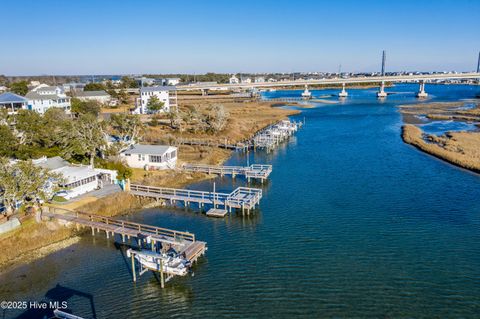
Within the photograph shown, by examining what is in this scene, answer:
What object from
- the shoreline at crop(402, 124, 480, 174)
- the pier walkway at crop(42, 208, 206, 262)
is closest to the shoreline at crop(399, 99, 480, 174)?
the shoreline at crop(402, 124, 480, 174)

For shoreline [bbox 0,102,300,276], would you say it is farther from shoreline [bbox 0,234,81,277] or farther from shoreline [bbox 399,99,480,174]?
shoreline [bbox 399,99,480,174]

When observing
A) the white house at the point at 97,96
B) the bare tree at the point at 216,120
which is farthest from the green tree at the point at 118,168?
the white house at the point at 97,96

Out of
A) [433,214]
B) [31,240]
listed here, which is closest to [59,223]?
[31,240]

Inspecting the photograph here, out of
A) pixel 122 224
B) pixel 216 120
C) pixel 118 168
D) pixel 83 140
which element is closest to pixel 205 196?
pixel 122 224

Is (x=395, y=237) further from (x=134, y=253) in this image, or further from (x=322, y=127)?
(x=322, y=127)

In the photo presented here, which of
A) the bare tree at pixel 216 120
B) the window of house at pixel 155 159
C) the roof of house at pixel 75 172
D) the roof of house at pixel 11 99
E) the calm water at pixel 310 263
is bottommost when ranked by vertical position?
the calm water at pixel 310 263

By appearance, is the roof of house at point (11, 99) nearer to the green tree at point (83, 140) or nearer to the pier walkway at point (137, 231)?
the green tree at point (83, 140)
